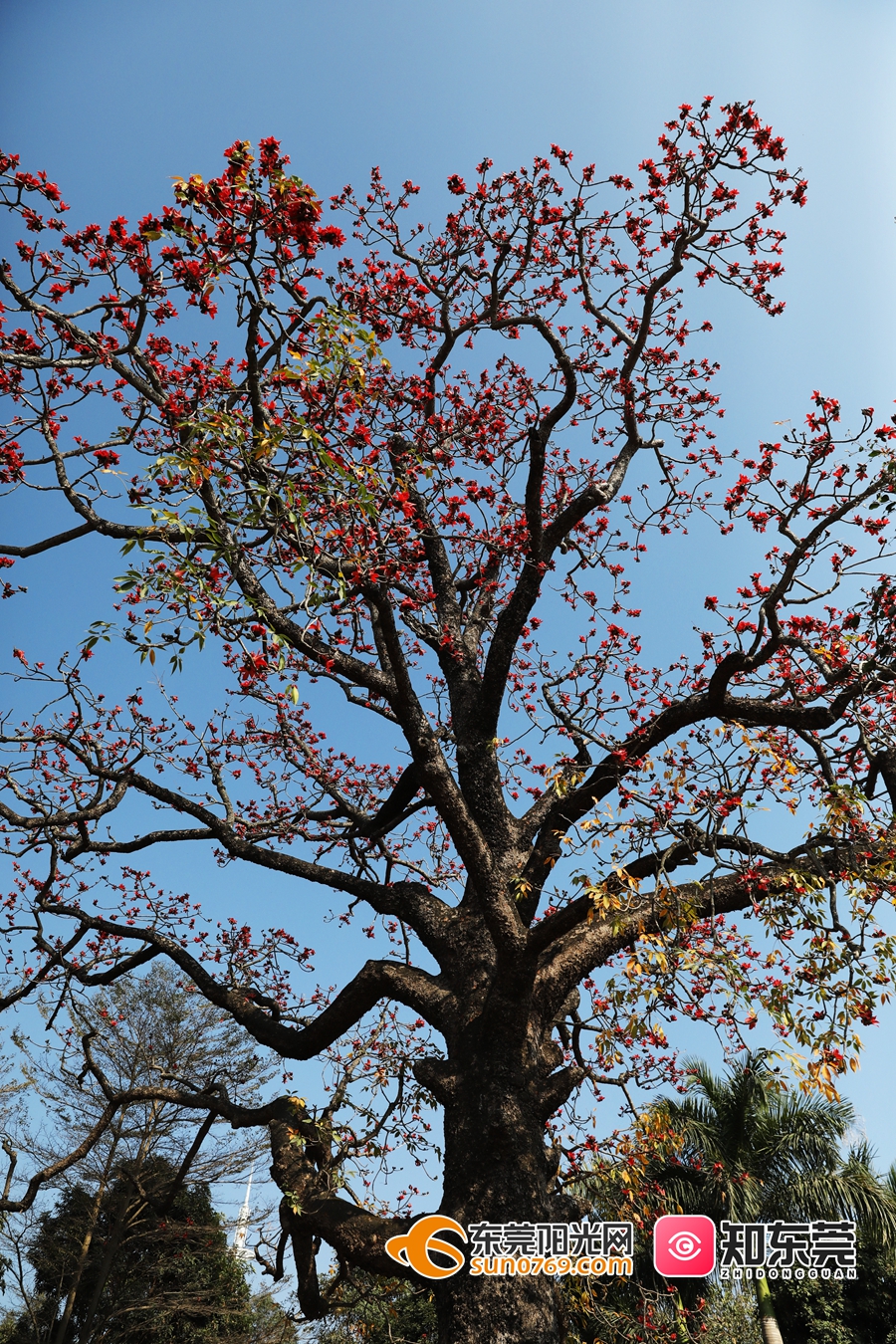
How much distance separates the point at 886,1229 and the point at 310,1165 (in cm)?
1484

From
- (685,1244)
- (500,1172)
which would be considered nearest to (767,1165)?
(685,1244)

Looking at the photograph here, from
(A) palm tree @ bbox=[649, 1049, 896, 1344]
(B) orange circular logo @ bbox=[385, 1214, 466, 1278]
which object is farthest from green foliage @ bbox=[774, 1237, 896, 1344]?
(B) orange circular logo @ bbox=[385, 1214, 466, 1278]

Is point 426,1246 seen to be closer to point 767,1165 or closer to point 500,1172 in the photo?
point 500,1172

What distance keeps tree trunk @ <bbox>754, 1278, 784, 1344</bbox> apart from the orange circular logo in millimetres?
13421

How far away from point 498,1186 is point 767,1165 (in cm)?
1469

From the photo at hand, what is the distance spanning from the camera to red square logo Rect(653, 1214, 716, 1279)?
576cm

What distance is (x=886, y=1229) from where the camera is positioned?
15.2 metres

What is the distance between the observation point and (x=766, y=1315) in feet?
48.4

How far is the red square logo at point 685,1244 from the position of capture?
227 inches

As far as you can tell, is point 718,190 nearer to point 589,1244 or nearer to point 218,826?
point 218,826

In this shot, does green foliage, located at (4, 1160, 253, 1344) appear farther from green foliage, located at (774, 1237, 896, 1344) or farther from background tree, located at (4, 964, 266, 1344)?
green foliage, located at (774, 1237, 896, 1344)
